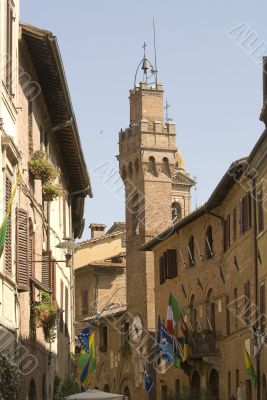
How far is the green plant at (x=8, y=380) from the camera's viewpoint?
14.6m

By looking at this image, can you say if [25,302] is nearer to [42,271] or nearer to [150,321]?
[42,271]

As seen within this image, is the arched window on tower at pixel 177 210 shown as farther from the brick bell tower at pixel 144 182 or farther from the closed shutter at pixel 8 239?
the closed shutter at pixel 8 239

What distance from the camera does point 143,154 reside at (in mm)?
71250

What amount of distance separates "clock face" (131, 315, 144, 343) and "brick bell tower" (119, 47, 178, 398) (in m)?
0.16

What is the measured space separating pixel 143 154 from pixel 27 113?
168 ft

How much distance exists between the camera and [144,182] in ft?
229

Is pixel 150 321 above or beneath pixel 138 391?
above

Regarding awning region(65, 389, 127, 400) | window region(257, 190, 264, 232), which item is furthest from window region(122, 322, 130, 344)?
awning region(65, 389, 127, 400)

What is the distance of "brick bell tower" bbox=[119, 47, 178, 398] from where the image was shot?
66312 millimetres

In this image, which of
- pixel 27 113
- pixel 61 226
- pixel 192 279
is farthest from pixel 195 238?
pixel 27 113

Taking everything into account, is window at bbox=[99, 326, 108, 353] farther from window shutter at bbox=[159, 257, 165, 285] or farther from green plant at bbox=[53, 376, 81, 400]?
green plant at bbox=[53, 376, 81, 400]

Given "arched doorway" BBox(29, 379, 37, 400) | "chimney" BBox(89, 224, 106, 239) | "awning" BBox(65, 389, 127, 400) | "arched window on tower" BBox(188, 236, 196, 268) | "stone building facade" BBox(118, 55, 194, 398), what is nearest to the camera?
"arched doorway" BBox(29, 379, 37, 400)

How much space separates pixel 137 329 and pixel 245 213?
3112 cm

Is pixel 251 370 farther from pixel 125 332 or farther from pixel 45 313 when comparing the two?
pixel 125 332
